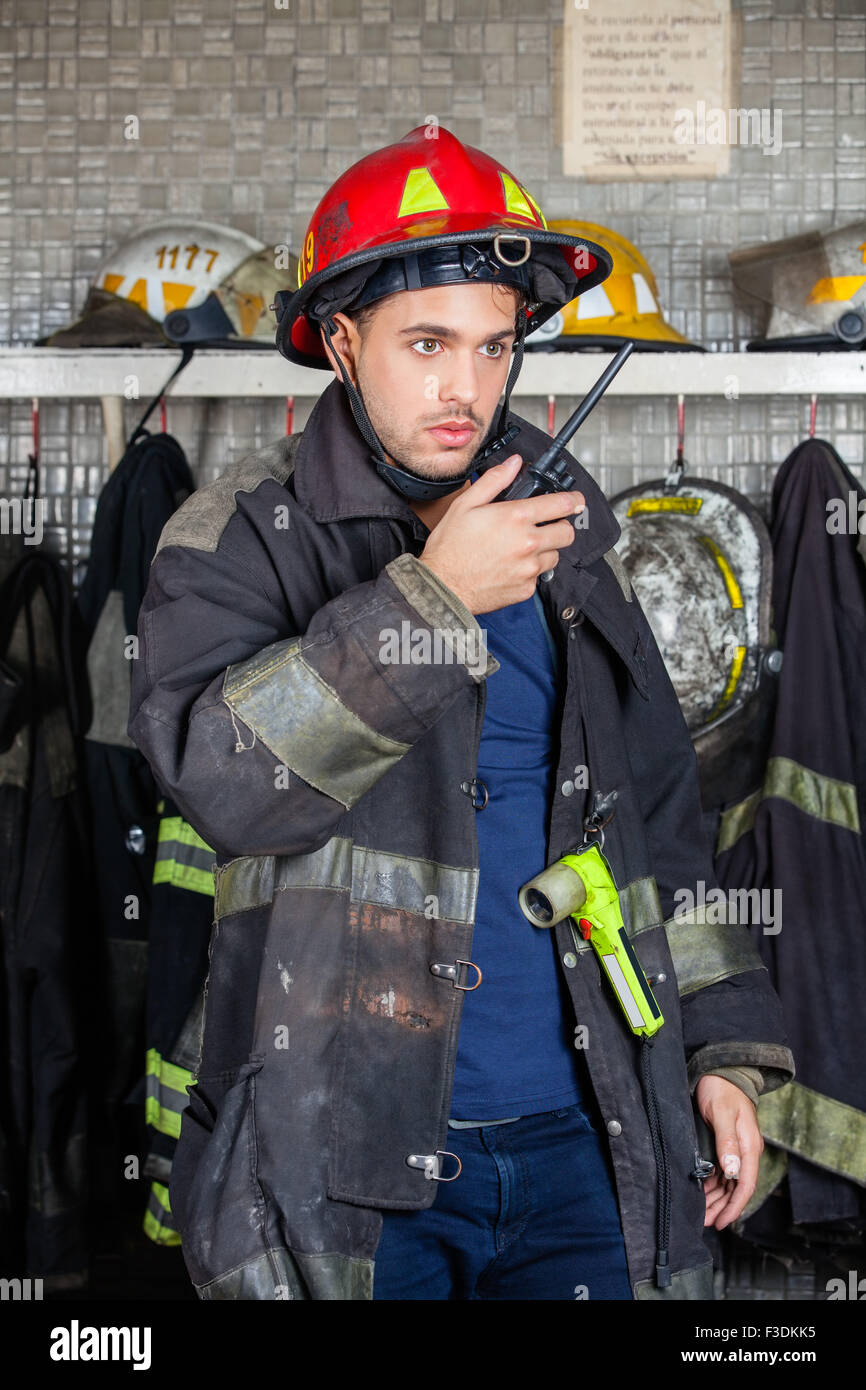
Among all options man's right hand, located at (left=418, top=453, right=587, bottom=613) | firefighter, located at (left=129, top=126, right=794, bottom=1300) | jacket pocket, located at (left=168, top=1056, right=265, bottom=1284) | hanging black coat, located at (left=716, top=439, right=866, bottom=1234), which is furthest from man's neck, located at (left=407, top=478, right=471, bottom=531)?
hanging black coat, located at (left=716, top=439, right=866, bottom=1234)

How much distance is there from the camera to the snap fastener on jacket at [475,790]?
1.70 meters

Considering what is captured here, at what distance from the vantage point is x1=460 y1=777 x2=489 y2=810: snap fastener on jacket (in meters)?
1.70

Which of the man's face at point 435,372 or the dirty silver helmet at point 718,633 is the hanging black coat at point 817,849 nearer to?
the dirty silver helmet at point 718,633

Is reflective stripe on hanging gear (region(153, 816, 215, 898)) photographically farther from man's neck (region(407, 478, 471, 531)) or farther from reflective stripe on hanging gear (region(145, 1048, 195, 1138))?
man's neck (region(407, 478, 471, 531))

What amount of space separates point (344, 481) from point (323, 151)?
2048 mm

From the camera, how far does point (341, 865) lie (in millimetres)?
1658

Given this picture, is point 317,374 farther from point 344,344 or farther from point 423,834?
point 423,834

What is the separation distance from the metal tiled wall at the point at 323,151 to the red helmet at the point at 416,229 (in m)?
1.62

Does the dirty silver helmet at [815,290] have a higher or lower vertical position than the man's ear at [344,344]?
higher

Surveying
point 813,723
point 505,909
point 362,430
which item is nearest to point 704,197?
point 813,723

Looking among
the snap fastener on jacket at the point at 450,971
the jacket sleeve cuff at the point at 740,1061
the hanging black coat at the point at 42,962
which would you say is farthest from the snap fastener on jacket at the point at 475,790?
the hanging black coat at the point at 42,962
